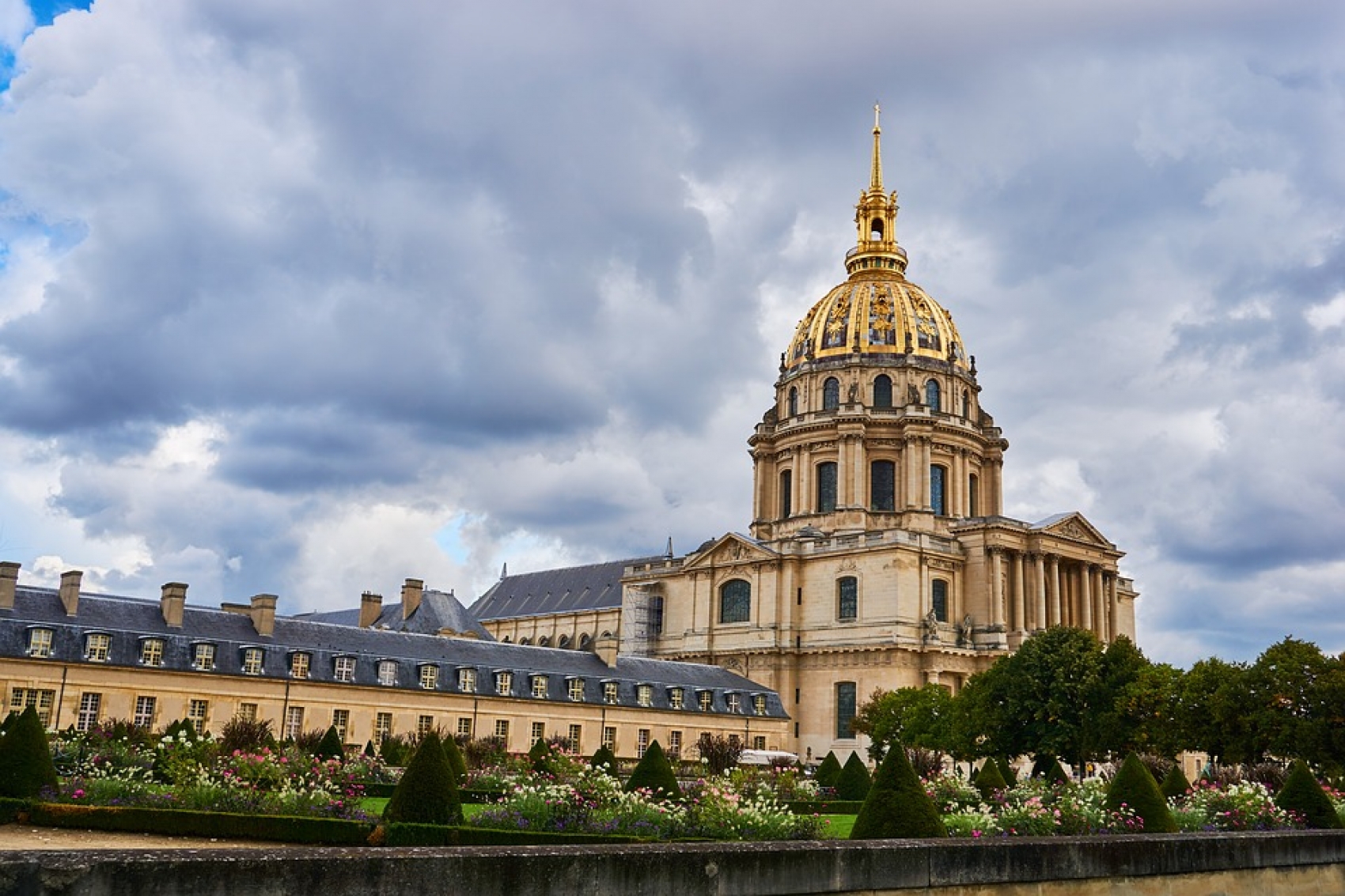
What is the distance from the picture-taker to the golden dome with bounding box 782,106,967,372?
81625mm

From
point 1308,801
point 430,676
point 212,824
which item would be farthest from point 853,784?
point 430,676

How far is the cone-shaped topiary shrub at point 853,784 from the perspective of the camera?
3450 centimetres

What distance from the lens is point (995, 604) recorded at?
71625 mm

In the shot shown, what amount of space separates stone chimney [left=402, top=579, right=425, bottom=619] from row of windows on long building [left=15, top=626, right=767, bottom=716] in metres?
19.1

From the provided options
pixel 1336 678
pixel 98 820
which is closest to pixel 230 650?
pixel 98 820

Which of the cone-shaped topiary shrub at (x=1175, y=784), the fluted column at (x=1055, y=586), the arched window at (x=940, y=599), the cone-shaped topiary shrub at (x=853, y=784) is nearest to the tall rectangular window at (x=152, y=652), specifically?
the cone-shaped topiary shrub at (x=853, y=784)

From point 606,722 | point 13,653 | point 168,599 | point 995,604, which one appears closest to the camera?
point 13,653

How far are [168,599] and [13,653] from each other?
6.03 meters

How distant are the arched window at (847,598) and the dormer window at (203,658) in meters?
36.9

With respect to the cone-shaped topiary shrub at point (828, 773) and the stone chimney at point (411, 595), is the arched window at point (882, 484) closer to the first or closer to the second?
the stone chimney at point (411, 595)

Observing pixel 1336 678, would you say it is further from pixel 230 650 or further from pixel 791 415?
pixel 791 415

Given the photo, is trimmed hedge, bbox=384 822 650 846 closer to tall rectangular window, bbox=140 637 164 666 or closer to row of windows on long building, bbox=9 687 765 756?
row of windows on long building, bbox=9 687 765 756

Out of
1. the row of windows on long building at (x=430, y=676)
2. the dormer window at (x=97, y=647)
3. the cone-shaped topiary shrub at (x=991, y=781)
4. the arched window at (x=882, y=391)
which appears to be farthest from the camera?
the arched window at (x=882, y=391)

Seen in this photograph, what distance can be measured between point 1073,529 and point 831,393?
17.1 metres
